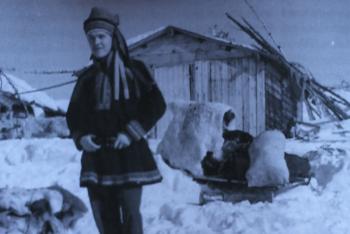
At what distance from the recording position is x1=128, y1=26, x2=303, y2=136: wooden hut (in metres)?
10.9

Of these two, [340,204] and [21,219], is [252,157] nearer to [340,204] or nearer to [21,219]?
[340,204]

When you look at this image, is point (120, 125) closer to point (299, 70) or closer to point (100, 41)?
point (100, 41)

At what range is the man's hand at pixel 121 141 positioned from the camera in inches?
96.3

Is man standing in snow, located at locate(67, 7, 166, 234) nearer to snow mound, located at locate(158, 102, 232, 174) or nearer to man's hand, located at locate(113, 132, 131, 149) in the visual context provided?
man's hand, located at locate(113, 132, 131, 149)

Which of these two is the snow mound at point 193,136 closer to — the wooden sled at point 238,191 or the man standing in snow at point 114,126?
the wooden sled at point 238,191

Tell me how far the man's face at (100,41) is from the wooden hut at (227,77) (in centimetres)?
795

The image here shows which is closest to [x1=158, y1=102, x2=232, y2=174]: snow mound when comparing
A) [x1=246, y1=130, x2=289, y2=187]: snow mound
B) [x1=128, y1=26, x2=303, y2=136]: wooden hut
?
[x1=246, y1=130, x2=289, y2=187]: snow mound

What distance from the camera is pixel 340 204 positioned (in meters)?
5.17

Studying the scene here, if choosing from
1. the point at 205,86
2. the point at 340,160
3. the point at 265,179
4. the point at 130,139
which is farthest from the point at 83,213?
the point at 205,86

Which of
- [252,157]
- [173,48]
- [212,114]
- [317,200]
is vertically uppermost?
[173,48]

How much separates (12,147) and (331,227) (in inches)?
292

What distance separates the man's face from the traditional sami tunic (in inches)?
4.5

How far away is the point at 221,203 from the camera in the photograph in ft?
16.8

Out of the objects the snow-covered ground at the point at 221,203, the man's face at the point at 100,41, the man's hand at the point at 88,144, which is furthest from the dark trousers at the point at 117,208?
the snow-covered ground at the point at 221,203
